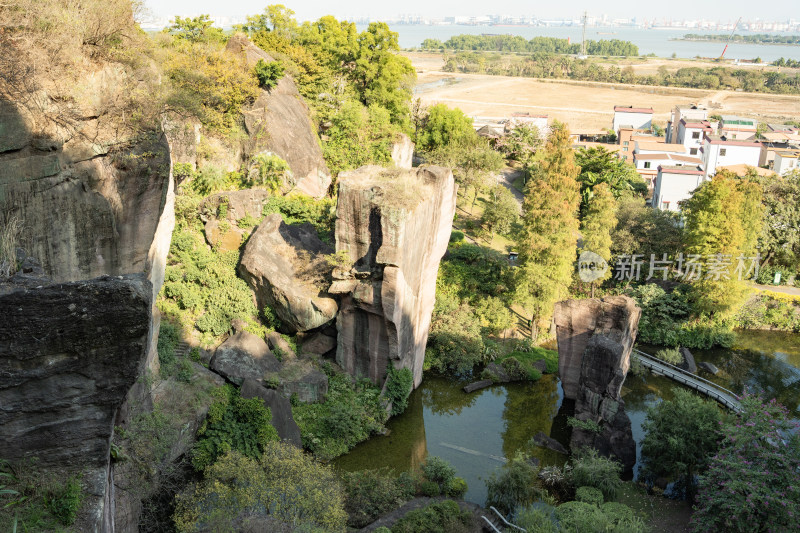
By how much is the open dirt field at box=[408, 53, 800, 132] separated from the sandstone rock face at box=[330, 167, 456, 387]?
200ft

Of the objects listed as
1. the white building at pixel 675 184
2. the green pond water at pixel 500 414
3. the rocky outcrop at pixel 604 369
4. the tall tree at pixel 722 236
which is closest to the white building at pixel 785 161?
the white building at pixel 675 184

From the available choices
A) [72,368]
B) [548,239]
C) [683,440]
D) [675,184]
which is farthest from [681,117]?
[72,368]

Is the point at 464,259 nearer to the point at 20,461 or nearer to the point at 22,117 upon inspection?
the point at 22,117

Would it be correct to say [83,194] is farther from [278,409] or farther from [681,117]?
[681,117]

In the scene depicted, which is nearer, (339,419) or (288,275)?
(339,419)

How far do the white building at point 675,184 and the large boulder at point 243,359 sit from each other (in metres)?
29.3

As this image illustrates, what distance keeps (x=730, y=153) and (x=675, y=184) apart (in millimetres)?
10664

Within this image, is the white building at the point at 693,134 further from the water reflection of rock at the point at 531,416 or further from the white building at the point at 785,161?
the water reflection of rock at the point at 531,416

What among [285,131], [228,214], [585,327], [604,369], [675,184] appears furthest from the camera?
[675,184]

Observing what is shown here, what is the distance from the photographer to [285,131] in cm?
3144

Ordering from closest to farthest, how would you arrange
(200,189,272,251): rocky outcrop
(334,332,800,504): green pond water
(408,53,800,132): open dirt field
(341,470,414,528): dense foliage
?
(341,470,414,528): dense foliage → (334,332,800,504): green pond water → (200,189,272,251): rocky outcrop → (408,53,800,132): open dirt field

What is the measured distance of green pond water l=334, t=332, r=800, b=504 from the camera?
832 inches

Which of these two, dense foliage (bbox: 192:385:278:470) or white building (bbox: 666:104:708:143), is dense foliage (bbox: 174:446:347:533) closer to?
dense foliage (bbox: 192:385:278:470)

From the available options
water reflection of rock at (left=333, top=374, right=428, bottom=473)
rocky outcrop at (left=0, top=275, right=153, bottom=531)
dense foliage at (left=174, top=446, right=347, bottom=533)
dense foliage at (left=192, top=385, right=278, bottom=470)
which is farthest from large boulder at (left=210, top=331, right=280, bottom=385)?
rocky outcrop at (left=0, top=275, right=153, bottom=531)
